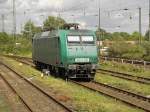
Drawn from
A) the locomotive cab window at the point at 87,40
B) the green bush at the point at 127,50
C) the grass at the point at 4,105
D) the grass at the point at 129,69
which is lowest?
the grass at the point at 129,69

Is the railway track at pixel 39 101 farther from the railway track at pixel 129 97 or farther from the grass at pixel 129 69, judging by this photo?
the grass at pixel 129 69

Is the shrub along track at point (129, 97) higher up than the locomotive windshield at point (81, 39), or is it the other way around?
the locomotive windshield at point (81, 39)

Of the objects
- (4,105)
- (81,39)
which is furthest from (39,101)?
(81,39)

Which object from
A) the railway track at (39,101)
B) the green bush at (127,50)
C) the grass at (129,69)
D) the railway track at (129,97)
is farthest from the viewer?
the green bush at (127,50)

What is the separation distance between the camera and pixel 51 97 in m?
18.5

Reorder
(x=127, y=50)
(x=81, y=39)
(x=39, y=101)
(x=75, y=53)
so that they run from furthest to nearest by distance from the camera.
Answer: (x=127, y=50), (x=81, y=39), (x=75, y=53), (x=39, y=101)

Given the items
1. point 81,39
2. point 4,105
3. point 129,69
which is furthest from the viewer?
point 129,69

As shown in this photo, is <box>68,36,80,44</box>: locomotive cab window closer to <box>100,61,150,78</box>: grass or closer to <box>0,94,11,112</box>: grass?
<box>100,61,150,78</box>: grass

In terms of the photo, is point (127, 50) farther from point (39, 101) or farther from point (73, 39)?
point (39, 101)

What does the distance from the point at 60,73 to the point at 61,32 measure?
3513mm

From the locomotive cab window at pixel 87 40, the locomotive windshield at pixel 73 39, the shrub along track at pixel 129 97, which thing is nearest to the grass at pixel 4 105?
the shrub along track at pixel 129 97

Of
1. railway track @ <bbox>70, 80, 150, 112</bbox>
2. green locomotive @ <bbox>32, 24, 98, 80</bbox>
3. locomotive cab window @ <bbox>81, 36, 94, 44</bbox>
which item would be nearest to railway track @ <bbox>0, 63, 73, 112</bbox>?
railway track @ <bbox>70, 80, 150, 112</bbox>

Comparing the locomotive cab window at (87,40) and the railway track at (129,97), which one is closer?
the railway track at (129,97)

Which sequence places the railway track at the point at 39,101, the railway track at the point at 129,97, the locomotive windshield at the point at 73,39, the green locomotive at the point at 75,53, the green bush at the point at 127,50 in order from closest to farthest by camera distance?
1. the railway track at the point at 39,101
2. the railway track at the point at 129,97
3. the green locomotive at the point at 75,53
4. the locomotive windshield at the point at 73,39
5. the green bush at the point at 127,50
